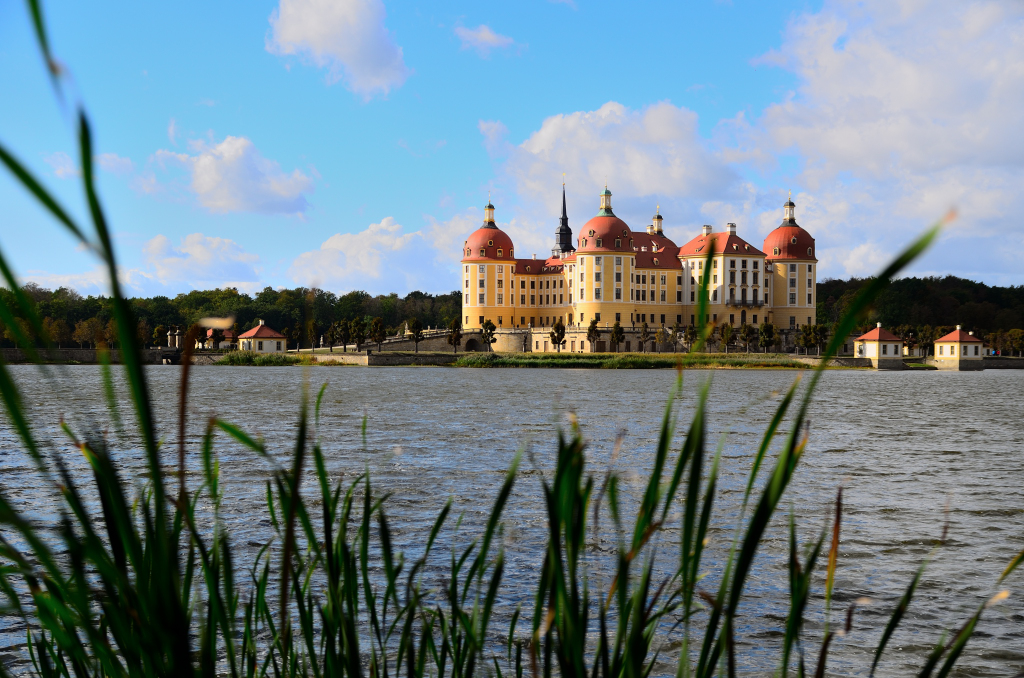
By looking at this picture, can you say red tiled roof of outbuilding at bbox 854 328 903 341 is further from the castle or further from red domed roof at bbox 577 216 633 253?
red domed roof at bbox 577 216 633 253

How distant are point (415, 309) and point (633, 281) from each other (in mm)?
30403

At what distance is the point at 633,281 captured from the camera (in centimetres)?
7694

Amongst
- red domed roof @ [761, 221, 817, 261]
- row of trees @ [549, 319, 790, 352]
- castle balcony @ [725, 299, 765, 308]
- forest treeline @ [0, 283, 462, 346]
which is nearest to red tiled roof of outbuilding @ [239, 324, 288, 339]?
forest treeline @ [0, 283, 462, 346]

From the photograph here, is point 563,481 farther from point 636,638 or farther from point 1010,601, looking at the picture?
point 1010,601

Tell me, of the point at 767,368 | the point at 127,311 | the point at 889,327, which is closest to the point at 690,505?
the point at 127,311

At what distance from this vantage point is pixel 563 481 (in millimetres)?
1376

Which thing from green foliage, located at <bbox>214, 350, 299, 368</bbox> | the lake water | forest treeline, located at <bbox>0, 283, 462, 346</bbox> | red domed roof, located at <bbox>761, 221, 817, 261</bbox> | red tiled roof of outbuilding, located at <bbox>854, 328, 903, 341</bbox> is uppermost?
red domed roof, located at <bbox>761, 221, 817, 261</bbox>

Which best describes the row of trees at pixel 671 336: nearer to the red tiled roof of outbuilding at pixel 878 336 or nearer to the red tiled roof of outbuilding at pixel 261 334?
the red tiled roof of outbuilding at pixel 878 336

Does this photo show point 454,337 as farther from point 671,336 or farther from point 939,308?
point 939,308

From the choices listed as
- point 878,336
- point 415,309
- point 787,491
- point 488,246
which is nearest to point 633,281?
point 488,246

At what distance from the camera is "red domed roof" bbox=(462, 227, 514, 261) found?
8200 centimetres

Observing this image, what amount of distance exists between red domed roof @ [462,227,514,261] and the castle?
9 centimetres

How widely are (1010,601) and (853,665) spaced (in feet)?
6.10

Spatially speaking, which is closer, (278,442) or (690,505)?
(690,505)
